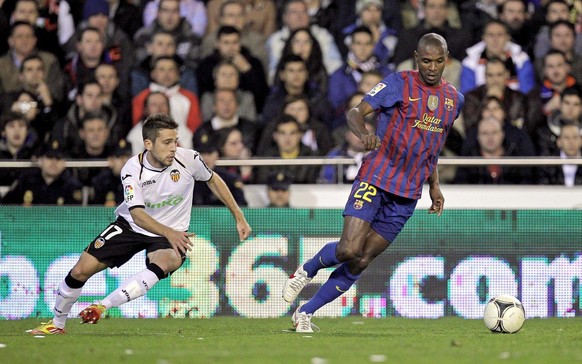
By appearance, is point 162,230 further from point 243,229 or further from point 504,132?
point 504,132

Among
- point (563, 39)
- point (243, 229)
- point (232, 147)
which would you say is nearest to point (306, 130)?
point (232, 147)

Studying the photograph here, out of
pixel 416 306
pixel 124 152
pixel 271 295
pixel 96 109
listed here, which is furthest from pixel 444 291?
pixel 96 109

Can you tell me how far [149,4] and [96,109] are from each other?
251 centimetres

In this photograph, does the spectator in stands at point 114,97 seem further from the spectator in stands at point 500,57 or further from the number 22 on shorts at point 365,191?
the number 22 on shorts at point 365,191

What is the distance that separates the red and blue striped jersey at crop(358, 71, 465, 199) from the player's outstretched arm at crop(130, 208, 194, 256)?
174 centimetres

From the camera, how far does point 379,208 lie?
10.4m

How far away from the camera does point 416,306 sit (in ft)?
43.7

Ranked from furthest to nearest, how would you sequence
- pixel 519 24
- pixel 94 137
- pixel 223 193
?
1. pixel 519 24
2. pixel 94 137
3. pixel 223 193

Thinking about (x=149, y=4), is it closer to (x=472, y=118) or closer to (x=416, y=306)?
(x=472, y=118)

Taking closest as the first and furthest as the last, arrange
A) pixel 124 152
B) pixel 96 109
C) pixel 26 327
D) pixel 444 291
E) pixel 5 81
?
pixel 26 327, pixel 444 291, pixel 124 152, pixel 96 109, pixel 5 81

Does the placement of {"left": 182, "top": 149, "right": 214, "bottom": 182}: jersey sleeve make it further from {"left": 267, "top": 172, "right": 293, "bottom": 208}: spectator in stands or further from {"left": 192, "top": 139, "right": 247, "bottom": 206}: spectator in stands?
{"left": 267, "top": 172, "right": 293, "bottom": 208}: spectator in stands

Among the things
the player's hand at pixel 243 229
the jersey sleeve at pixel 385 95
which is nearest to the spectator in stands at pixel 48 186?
the player's hand at pixel 243 229

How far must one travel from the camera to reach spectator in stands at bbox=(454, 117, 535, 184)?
47.1ft

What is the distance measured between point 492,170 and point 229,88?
12.5 ft
